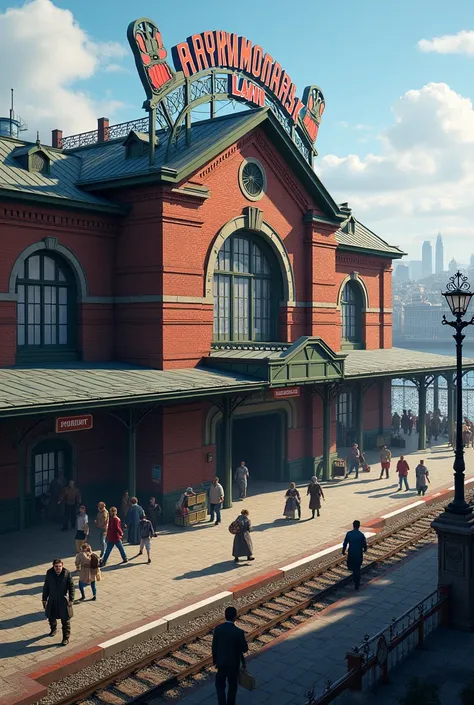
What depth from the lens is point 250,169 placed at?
2673cm

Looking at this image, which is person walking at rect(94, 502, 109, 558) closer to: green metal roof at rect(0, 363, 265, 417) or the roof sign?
green metal roof at rect(0, 363, 265, 417)

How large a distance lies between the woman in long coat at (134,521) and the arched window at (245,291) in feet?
28.5

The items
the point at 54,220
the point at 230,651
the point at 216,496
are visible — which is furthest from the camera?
the point at 54,220

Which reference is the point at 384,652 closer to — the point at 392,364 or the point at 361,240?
the point at 392,364

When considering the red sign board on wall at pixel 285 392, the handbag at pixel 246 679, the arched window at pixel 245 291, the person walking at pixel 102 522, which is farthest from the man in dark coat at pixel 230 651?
the arched window at pixel 245 291

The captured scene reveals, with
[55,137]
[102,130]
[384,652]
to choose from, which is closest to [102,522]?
[384,652]

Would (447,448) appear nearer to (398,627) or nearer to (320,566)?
(320,566)

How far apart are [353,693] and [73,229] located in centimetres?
1645

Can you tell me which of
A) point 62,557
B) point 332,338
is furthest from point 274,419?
point 62,557

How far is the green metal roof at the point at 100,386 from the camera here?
16.8 meters

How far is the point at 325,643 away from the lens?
13070 mm

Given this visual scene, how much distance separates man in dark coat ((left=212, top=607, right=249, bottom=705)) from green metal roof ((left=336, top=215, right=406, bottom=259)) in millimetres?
27354

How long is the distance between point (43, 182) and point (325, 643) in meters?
16.3

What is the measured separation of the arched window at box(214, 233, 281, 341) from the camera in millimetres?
26095
